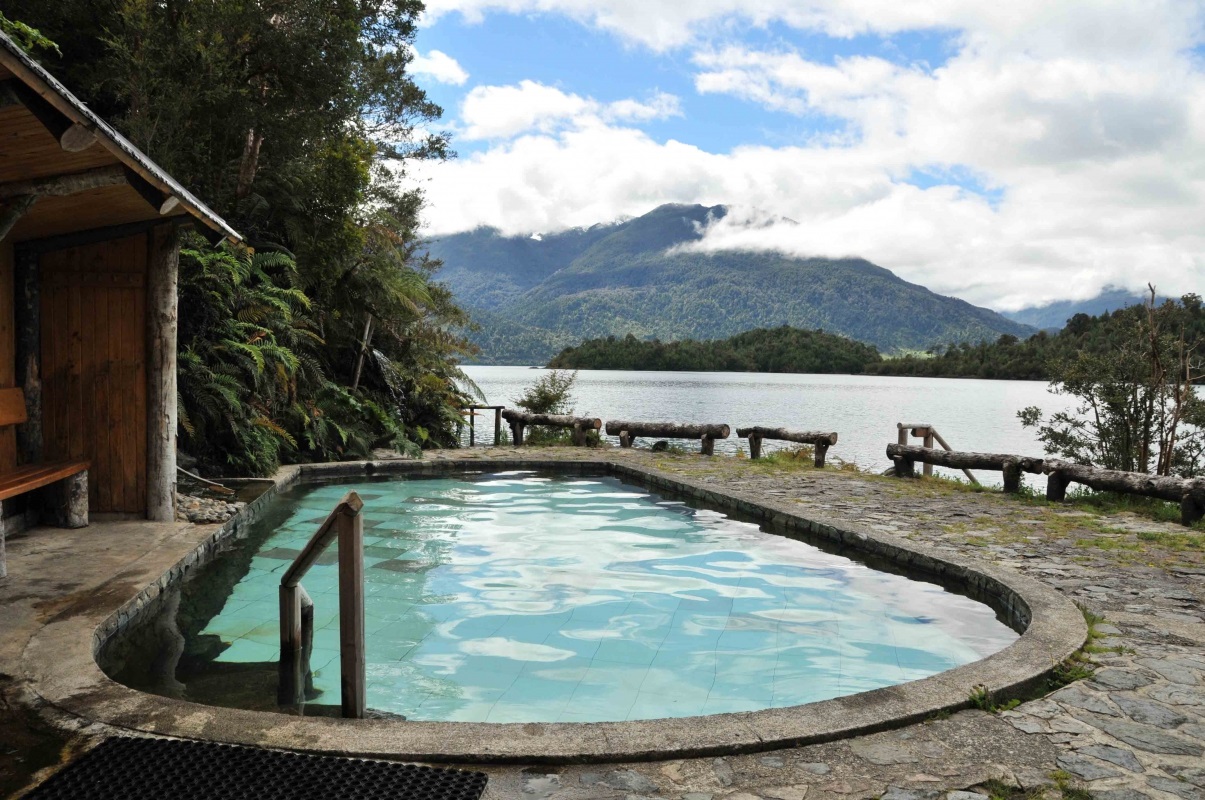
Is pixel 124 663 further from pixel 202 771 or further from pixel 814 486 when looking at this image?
A: pixel 814 486

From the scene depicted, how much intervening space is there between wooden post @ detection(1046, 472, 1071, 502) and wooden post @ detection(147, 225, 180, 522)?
30.0 ft

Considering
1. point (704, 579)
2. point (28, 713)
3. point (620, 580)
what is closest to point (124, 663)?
point (28, 713)

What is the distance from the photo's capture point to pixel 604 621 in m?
5.68

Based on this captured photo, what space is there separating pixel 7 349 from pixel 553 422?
31.2ft

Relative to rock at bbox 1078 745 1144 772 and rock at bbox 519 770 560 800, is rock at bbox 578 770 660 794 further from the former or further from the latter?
rock at bbox 1078 745 1144 772

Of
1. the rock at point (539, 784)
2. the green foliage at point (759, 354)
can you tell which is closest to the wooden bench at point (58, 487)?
the rock at point (539, 784)

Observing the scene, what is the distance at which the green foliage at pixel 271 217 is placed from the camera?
931 cm

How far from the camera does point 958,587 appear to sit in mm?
5938

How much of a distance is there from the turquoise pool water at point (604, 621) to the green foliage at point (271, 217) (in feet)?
7.44

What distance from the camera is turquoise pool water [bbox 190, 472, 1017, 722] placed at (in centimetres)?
445

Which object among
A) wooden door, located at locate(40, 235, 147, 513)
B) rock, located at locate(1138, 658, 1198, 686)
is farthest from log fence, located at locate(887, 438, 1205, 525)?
wooden door, located at locate(40, 235, 147, 513)

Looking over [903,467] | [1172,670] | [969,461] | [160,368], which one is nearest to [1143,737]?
[1172,670]

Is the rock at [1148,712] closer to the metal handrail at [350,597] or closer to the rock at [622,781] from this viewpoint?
the rock at [622,781]

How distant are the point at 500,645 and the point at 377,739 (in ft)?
7.20
